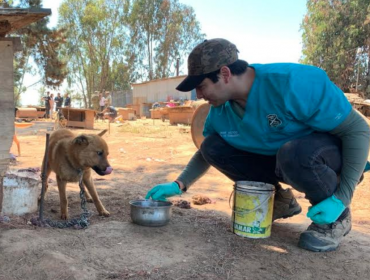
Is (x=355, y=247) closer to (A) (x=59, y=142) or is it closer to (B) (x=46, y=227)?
(B) (x=46, y=227)

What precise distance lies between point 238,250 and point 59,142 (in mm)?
2122

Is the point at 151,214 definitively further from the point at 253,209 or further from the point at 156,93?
the point at 156,93

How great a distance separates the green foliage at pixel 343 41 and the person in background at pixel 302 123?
2359 cm

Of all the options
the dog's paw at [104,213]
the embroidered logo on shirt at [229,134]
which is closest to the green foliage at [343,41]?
the embroidered logo on shirt at [229,134]

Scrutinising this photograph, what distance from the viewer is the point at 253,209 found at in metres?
2.67

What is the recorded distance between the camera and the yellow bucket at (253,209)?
105 inches

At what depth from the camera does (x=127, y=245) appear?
2.51m

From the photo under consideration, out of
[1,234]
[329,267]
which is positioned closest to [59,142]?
→ [1,234]

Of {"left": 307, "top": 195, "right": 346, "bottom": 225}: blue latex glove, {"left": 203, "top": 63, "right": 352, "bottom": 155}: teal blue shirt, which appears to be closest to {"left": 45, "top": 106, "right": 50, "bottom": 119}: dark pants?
{"left": 203, "top": 63, "right": 352, "bottom": 155}: teal blue shirt

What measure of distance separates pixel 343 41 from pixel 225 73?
82.4 ft

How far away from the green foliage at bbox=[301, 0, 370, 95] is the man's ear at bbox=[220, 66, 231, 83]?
938 inches

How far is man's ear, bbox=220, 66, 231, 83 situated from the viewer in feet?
8.03

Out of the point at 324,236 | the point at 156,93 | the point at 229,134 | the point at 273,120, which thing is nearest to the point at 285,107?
the point at 273,120

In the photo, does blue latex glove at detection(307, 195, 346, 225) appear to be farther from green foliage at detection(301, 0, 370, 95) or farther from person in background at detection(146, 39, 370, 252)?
green foliage at detection(301, 0, 370, 95)
